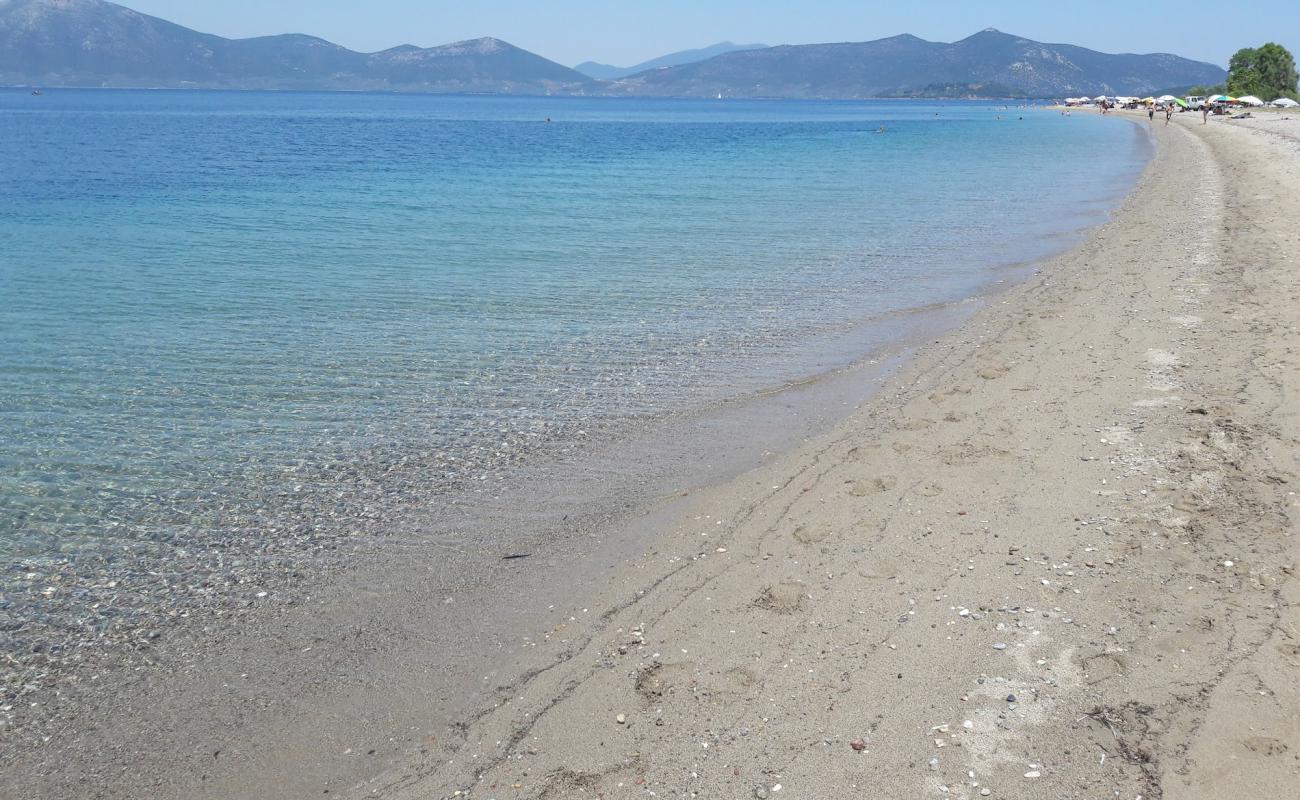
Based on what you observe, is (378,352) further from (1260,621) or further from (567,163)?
(567,163)

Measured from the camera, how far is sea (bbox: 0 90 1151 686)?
7965mm

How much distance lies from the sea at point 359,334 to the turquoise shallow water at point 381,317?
0.06 m

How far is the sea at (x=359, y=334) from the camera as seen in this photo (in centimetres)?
796

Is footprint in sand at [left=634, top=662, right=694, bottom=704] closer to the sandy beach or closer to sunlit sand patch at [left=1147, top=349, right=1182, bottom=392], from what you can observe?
the sandy beach

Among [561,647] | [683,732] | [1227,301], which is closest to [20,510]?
[561,647]

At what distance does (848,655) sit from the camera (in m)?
5.58

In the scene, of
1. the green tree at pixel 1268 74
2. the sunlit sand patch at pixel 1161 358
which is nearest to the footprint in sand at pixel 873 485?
the sunlit sand patch at pixel 1161 358

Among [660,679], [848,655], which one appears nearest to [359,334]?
[660,679]

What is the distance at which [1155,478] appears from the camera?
7.62 meters

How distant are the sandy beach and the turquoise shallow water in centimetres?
213

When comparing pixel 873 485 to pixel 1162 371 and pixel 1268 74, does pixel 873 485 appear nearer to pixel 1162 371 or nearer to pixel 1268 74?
pixel 1162 371

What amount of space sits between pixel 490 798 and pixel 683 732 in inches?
42.5

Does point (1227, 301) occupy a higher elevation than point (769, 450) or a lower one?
higher

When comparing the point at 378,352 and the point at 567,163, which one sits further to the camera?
the point at 567,163
